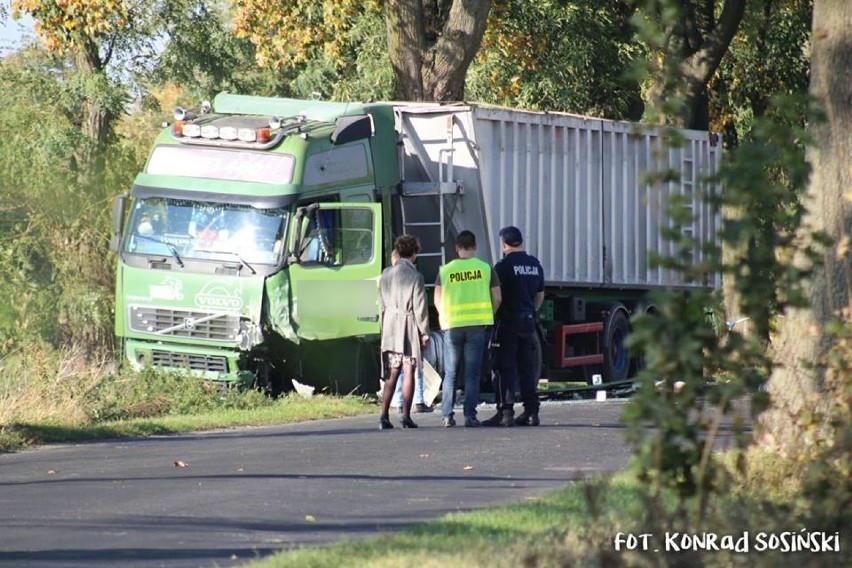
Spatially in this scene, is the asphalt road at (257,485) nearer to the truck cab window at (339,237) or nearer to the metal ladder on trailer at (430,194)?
the truck cab window at (339,237)

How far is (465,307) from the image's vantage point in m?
15.9

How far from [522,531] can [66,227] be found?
19.7 m

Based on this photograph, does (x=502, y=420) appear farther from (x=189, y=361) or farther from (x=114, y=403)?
(x=189, y=361)

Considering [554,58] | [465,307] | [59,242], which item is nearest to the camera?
[465,307]

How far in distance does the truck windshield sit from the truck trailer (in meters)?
0.02

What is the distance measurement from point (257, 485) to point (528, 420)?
5425mm

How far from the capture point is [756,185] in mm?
7215

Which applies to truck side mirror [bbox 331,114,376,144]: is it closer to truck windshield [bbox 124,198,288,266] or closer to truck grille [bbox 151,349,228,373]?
truck windshield [bbox 124,198,288,266]

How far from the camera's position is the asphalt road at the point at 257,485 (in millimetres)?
8906

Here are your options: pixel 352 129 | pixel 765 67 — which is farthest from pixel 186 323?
pixel 765 67

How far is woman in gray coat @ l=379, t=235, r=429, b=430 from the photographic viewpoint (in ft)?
51.4

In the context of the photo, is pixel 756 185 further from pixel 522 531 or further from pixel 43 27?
pixel 43 27

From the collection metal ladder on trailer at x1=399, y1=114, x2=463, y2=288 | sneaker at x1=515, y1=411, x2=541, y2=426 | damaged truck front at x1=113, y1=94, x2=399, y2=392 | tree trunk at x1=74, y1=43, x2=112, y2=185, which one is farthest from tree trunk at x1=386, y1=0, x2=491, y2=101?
sneaker at x1=515, y1=411, x2=541, y2=426

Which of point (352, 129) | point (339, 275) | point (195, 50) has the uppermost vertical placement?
point (195, 50)
